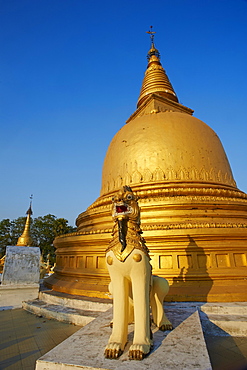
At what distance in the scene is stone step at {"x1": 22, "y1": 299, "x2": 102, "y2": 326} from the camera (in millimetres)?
4082

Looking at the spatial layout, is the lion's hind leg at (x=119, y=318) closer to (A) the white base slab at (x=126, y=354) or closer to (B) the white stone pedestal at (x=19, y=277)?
(A) the white base slab at (x=126, y=354)

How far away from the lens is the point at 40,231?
3494 cm

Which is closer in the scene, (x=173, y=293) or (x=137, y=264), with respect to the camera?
(x=137, y=264)

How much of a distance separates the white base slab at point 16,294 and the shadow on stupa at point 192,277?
3.60 metres

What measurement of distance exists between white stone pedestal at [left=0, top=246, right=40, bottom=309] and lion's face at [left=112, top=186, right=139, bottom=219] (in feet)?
15.2

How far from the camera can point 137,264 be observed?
7.74 feet

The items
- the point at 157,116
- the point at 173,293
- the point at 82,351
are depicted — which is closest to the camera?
the point at 82,351

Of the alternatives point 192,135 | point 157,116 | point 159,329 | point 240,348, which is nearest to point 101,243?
point 159,329

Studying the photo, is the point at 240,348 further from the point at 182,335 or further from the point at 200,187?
the point at 200,187

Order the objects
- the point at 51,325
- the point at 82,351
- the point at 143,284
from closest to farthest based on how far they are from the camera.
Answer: the point at 82,351 → the point at 143,284 → the point at 51,325

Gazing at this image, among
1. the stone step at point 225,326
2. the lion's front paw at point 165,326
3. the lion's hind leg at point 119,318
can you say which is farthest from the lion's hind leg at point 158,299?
the stone step at point 225,326

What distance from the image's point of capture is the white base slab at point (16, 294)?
5.55 m

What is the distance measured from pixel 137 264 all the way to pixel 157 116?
8047 mm

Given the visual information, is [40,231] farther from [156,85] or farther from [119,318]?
A: [119,318]
